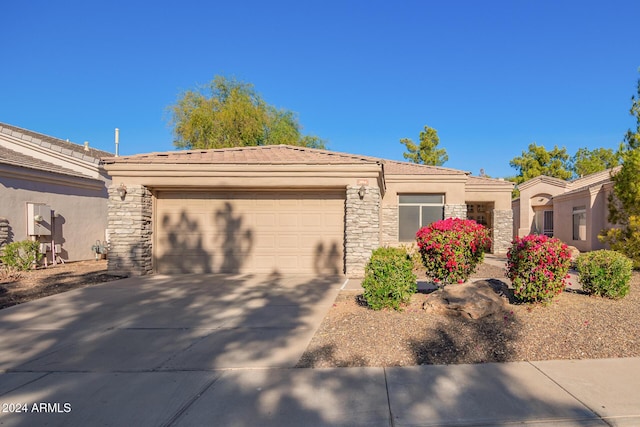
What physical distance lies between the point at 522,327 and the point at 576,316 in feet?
3.67

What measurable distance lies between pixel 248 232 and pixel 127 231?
A: 3461 mm

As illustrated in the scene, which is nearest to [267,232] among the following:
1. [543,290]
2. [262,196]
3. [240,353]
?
[262,196]

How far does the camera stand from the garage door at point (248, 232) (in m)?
11.1

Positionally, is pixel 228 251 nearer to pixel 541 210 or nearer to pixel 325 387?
pixel 325 387

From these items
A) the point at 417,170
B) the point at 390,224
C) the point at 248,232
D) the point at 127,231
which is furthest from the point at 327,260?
the point at 417,170

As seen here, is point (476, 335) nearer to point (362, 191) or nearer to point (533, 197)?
point (362, 191)

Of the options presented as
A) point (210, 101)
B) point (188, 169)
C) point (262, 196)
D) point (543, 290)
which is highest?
point (210, 101)

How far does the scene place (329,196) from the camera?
11.1m

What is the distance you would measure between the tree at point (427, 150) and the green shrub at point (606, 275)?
79.7 feet

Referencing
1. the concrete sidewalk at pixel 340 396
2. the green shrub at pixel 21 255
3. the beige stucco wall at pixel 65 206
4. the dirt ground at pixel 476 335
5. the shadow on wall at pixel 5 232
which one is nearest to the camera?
the concrete sidewalk at pixel 340 396

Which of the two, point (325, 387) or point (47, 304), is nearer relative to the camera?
point (325, 387)

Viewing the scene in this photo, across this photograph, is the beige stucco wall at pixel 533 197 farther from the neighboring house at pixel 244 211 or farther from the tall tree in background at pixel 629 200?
the neighboring house at pixel 244 211

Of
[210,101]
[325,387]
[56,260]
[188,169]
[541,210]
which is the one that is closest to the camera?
[325,387]

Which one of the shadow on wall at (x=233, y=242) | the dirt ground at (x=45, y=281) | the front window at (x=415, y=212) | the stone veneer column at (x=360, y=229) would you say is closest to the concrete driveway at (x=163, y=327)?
the dirt ground at (x=45, y=281)
